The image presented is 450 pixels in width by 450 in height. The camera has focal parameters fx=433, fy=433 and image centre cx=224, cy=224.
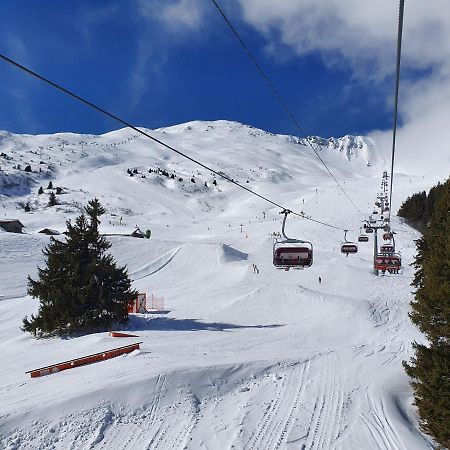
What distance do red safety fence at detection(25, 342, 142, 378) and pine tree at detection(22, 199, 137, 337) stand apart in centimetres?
722

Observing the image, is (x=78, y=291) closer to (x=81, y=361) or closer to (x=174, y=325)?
(x=174, y=325)

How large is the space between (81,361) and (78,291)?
8.46 metres

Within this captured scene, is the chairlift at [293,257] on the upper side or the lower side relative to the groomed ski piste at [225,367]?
upper

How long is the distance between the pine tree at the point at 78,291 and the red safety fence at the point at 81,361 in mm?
7222

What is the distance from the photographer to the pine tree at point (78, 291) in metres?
23.3

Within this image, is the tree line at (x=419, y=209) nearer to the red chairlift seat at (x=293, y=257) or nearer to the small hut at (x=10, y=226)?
the red chairlift seat at (x=293, y=257)

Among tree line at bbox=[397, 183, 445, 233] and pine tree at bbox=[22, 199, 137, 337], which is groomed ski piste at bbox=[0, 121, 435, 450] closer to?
pine tree at bbox=[22, 199, 137, 337]

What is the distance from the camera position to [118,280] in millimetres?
25188

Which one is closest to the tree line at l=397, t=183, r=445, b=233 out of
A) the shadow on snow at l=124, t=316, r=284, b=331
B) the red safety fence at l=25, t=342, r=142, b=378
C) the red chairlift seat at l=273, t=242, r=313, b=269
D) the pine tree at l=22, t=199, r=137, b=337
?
the shadow on snow at l=124, t=316, r=284, b=331

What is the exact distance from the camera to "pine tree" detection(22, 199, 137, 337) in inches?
917

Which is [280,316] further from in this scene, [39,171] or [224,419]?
[39,171]

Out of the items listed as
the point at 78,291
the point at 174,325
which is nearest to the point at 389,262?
the point at 174,325

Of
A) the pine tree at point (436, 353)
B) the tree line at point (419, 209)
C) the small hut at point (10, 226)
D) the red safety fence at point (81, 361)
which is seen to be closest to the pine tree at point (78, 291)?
the red safety fence at point (81, 361)

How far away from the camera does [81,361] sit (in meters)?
15.8
